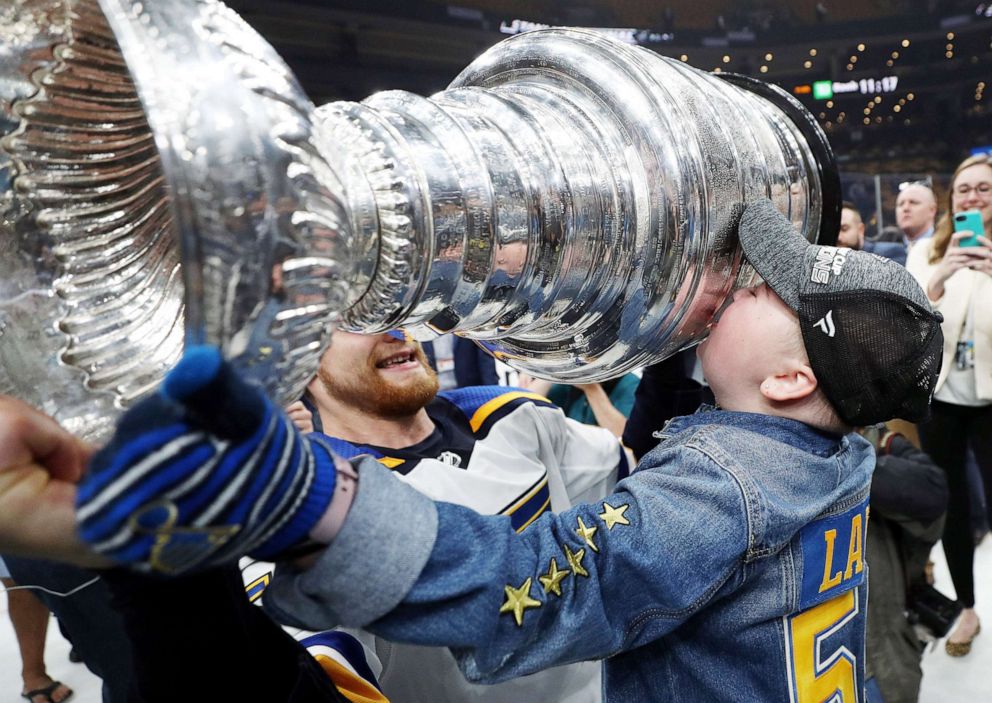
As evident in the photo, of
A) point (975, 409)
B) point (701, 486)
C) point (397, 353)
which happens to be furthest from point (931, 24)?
point (701, 486)

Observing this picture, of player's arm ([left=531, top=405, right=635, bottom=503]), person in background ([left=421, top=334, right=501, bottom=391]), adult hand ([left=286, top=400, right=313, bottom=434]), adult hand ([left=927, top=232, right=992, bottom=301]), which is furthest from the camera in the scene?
person in background ([left=421, top=334, right=501, bottom=391])

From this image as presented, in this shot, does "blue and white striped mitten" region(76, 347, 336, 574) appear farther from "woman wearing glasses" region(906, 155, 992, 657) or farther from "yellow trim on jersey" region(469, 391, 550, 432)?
"woman wearing glasses" region(906, 155, 992, 657)

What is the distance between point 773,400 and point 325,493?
1.28ft

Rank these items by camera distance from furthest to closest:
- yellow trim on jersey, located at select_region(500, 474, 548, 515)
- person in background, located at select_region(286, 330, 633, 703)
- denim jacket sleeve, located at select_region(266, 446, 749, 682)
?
yellow trim on jersey, located at select_region(500, 474, 548, 515)
person in background, located at select_region(286, 330, 633, 703)
denim jacket sleeve, located at select_region(266, 446, 749, 682)

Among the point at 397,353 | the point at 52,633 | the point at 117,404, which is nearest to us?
the point at 117,404

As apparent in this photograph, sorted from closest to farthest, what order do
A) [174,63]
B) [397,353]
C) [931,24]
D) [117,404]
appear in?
[174,63], [117,404], [397,353], [931,24]

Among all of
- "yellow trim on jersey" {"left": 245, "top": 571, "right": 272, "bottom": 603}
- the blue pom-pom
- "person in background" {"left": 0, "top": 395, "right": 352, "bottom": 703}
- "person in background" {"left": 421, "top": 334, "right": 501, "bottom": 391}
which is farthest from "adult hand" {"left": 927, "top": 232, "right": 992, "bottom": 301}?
the blue pom-pom

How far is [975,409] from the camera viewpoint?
203 cm

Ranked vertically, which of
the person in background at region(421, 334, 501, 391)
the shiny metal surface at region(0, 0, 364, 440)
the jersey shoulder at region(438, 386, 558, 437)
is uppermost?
the shiny metal surface at region(0, 0, 364, 440)

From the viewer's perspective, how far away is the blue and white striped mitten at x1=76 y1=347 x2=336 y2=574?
30cm

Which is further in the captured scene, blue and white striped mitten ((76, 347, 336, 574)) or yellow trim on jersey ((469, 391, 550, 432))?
yellow trim on jersey ((469, 391, 550, 432))

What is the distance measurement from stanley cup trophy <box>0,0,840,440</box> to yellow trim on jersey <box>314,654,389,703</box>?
288 millimetres

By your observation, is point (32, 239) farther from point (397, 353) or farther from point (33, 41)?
point (397, 353)

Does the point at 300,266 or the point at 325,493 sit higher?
the point at 300,266
